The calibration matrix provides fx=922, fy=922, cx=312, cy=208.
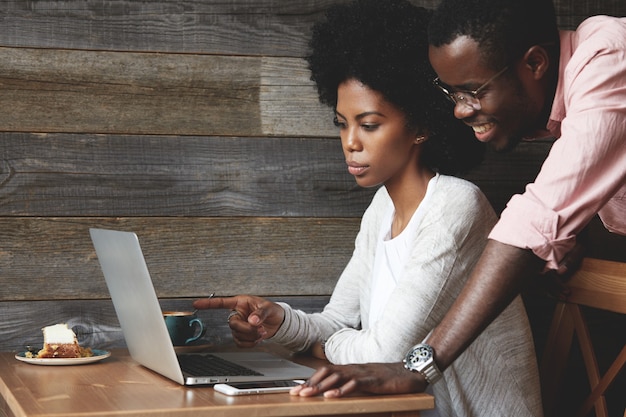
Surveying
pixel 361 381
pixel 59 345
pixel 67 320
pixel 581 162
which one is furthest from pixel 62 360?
pixel 581 162

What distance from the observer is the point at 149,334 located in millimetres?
1438

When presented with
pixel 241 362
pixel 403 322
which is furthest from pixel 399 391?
pixel 241 362

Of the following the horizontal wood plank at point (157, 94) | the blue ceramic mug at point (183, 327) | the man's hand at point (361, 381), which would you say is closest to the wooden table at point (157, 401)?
the man's hand at point (361, 381)

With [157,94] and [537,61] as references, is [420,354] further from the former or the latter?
[157,94]

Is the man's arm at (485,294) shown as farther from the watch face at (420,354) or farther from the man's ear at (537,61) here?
the man's ear at (537,61)

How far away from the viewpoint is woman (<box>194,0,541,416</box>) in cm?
151

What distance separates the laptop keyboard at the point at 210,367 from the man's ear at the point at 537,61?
62 cm

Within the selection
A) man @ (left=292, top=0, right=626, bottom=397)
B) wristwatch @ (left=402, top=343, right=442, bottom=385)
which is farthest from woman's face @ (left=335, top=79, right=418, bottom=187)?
wristwatch @ (left=402, top=343, right=442, bottom=385)

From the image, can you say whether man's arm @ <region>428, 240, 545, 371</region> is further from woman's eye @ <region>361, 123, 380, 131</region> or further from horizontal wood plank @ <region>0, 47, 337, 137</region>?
horizontal wood plank @ <region>0, 47, 337, 137</region>

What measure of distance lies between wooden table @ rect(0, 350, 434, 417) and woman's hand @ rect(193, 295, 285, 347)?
31 cm

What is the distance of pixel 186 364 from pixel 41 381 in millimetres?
239

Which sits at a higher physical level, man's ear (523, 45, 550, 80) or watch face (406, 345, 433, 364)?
man's ear (523, 45, 550, 80)

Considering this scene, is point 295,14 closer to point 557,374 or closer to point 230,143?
point 230,143

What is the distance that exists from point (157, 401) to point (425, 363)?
14.7 inches
